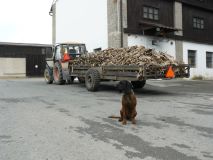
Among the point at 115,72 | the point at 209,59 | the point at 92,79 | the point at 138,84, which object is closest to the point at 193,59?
the point at 209,59

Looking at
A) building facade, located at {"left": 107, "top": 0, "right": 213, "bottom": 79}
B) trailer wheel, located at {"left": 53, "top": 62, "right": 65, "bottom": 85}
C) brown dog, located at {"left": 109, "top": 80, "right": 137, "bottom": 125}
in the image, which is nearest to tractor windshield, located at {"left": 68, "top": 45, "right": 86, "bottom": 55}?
trailer wheel, located at {"left": 53, "top": 62, "right": 65, "bottom": 85}

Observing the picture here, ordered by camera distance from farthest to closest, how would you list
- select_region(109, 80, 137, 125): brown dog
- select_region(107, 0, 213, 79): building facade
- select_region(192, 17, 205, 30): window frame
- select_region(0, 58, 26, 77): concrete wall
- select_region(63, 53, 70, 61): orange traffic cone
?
1. select_region(0, 58, 26, 77): concrete wall
2. select_region(192, 17, 205, 30): window frame
3. select_region(107, 0, 213, 79): building facade
4. select_region(63, 53, 70, 61): orange traffic cone
5. select_region(109, 80, 137, 125): brown dog

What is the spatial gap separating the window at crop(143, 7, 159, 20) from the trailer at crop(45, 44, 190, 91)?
28.4 ft

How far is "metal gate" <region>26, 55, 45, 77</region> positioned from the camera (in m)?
37.2

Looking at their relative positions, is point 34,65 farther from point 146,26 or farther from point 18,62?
point 146,26

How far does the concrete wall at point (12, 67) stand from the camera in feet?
119

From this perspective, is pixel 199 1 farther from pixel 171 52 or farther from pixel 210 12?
pixel 171 52

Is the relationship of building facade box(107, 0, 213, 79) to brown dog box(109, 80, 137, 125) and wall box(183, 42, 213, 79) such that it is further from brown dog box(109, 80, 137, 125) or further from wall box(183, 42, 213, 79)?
brown dog box(109, 80, 137, 125)

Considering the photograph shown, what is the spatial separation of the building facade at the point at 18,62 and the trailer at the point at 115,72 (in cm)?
2065

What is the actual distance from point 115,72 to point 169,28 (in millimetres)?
12128

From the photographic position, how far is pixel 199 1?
28250 millimetres

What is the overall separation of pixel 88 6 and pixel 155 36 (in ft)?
19.9

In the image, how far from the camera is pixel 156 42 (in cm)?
2430

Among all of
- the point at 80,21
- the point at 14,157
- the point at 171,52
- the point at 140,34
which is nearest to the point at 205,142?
the point at 14,157
